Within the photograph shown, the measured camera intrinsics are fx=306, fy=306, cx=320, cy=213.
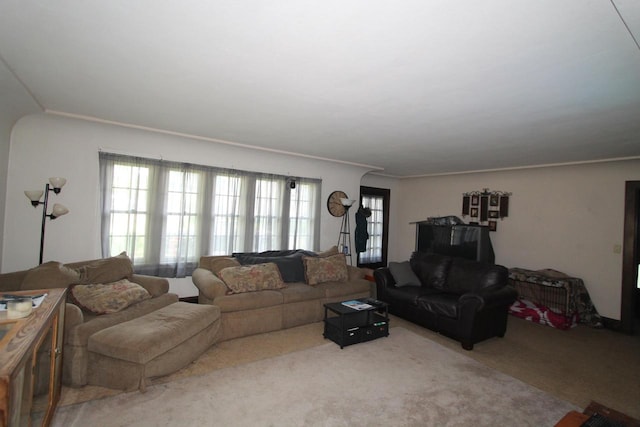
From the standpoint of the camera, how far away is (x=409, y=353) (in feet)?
10.7

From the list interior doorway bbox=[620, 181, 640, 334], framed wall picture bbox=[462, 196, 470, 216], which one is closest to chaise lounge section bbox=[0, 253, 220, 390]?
framed wall picture bbox=[462, 196, 470, 216]

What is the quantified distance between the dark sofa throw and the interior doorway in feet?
14.9

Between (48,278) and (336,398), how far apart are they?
2.61m

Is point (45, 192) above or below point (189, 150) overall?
below

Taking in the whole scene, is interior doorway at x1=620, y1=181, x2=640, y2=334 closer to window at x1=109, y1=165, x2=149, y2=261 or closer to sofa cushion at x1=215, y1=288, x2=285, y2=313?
sofa cushion at x1=215, y1=288, x2=285, y2=313

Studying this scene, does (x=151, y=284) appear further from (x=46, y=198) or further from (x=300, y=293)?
(x=300, y=293)

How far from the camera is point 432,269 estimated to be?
4645 millimetres

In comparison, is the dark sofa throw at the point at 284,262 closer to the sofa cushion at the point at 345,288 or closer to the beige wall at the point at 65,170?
the sofa cushion at the point at 345,288

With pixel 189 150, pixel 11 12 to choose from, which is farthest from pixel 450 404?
pixel 189 150

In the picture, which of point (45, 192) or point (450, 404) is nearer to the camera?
point (450, 404)

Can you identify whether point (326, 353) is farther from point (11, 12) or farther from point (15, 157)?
point (15, 157)

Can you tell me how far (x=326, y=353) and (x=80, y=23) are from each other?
3241mm

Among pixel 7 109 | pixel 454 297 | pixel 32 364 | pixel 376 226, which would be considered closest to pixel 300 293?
pixel 454 297

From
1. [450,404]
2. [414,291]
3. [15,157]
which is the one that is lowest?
[450,404]
